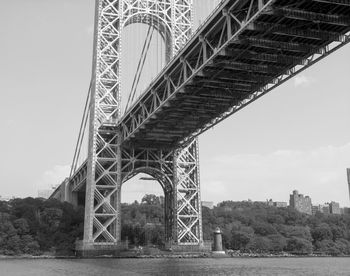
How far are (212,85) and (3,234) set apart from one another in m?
38.6

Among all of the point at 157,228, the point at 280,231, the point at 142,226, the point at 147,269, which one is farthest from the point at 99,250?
the point at 280,231

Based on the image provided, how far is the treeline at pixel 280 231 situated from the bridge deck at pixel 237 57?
45041 mm

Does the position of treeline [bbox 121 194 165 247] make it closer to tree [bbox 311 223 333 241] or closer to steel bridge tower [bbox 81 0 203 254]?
steel bridge tower [bbox 81 0 203 254]

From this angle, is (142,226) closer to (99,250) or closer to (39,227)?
(39,227)

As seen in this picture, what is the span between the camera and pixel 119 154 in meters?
60.4

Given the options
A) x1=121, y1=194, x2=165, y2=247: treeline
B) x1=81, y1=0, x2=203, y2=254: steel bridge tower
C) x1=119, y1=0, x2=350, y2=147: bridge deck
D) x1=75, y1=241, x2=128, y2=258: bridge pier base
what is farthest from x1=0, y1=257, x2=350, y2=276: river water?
x1=121, y1=194, x2=165, y2=247: treeline

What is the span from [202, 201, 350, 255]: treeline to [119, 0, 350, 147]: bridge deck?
45.0 meters

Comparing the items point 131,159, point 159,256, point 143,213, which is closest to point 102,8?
point 131,159

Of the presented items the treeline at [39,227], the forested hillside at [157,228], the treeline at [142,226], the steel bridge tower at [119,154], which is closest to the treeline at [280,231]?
the forested hillside at [157,228]

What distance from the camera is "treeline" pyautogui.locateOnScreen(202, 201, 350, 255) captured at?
3679 inches

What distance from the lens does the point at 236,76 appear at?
39.2 meters

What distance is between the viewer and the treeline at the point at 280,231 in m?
93.4

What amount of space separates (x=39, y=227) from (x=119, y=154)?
1772 cm

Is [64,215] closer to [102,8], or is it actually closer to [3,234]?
[3,234]
